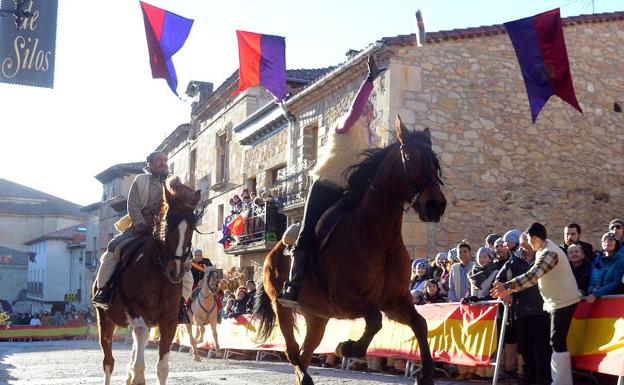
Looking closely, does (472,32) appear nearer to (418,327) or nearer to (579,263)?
(579,263)

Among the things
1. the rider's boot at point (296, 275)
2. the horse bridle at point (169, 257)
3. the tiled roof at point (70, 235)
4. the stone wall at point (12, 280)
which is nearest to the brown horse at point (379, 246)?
the rider's boot at point (296, 275)

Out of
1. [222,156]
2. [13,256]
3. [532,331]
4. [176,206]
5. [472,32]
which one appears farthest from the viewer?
[13,256]

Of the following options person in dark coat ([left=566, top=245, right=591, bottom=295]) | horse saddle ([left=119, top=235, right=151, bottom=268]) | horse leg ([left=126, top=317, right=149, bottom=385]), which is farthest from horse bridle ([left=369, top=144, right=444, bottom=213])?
person in dark coat ([left=566, top=245, right=591, bottom=295])

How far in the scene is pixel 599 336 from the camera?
25.2 feet

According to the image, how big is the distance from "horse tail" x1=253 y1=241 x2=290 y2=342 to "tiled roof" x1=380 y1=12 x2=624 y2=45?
10137 mm

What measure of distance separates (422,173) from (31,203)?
8939cm

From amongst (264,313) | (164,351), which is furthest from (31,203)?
(164,351)

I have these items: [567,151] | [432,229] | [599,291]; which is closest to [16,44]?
[599,291]

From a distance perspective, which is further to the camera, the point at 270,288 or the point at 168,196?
the point at 270,288

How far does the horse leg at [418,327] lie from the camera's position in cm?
585

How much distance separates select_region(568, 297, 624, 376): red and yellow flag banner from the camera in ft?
24.0

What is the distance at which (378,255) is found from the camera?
19.7 ft

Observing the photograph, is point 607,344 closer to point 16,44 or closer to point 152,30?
point 16,44

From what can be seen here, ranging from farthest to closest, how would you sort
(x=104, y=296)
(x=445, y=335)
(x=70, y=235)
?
(x=70, y=235), (x=445, y=335), (x=104, y=296)
